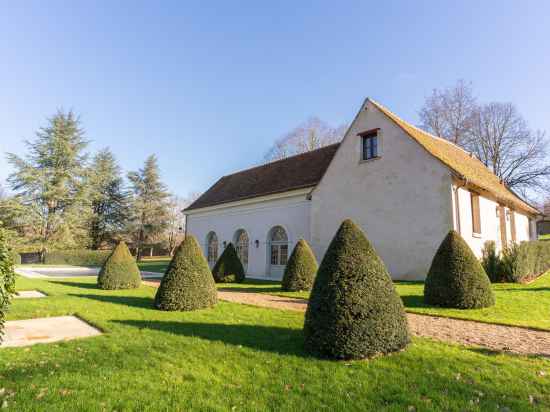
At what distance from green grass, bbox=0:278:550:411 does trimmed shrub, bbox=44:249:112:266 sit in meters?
34.4

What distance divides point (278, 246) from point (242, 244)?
367 cm

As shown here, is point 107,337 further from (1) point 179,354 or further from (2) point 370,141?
(2) point 370,141

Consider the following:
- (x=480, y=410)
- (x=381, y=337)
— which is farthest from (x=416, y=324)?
(x=480, y=410)

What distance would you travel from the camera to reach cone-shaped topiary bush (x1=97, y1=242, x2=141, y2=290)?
43.7 ft

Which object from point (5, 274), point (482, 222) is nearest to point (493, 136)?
point (482, 222)

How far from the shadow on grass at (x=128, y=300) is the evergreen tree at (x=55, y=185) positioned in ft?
93.6

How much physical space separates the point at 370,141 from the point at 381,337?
1297 cm

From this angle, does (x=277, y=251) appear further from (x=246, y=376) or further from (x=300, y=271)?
(x=246, y=376)

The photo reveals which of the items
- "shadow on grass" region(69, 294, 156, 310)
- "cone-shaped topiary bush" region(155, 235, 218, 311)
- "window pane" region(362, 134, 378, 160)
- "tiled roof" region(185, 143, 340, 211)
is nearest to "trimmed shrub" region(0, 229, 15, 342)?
"cone-shaped topiary bush" region(155, 235, 218, 311)

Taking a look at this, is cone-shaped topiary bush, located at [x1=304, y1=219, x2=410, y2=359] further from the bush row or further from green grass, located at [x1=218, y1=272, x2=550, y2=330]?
the bush row

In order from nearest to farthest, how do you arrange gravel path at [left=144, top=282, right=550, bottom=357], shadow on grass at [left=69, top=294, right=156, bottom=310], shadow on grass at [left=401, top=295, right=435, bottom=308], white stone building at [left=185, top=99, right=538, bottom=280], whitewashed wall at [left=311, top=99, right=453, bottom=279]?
gravel path at [left=144, top=282, right=550, bottom=357], shadow on grass at [left=401, top=295, right=435, bottom=308], shadow on grass at [left=69, top=294, right=156, bottom=310], whitewashed wall at [left=311, top=99, right=453, bottom=279], white stone building at [left=185, top=99, right=538, bottom=280]

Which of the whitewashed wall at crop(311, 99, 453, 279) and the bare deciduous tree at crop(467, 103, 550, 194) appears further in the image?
the bare deciduous tree at crop(467, 103, 550, 194)

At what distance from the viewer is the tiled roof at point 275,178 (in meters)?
19.8

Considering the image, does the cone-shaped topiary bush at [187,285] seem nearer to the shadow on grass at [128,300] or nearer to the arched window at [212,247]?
the shadow on grass at [128,300]
